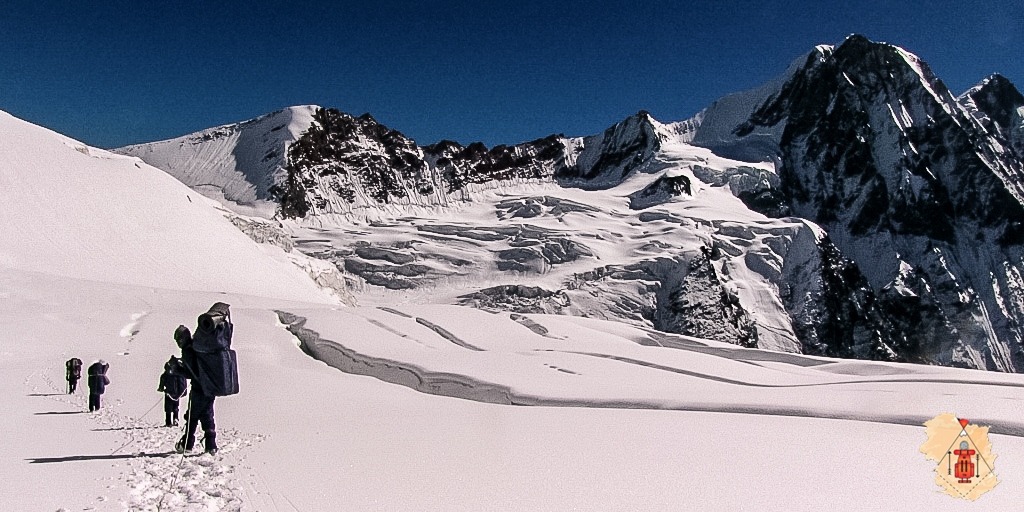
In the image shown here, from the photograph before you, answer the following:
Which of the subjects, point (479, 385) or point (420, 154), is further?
point (420, 154)

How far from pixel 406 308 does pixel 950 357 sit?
391 feet

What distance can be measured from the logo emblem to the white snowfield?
121mm

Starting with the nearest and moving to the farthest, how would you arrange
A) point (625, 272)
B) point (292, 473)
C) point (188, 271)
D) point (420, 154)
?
point (292, 473), point (188, 271), point (625, 272), point (420, 154)

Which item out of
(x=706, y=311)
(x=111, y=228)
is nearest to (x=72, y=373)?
(x=111, y=228)

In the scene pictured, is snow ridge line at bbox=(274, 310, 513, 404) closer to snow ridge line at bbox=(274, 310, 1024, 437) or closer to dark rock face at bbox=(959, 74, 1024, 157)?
snow ridge line at bbox=(274, 310, 1024, 437)

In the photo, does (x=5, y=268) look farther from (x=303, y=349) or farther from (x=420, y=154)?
(x=420, y=154)

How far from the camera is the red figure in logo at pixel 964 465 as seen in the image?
4690 millimetres

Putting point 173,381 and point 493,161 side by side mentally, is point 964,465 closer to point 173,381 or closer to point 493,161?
point 173,381

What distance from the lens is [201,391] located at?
589 cm

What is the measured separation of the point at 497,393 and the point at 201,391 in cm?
477

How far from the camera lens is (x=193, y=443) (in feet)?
18.9

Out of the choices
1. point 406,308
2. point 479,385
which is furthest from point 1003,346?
point 479,385

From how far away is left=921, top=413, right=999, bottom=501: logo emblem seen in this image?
14.8 feet

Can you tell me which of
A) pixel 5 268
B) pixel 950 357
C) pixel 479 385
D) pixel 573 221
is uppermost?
pixel 573 221
